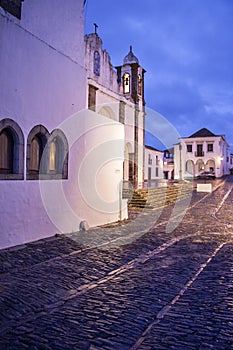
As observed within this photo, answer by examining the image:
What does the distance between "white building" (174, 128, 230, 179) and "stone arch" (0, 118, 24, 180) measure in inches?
1587

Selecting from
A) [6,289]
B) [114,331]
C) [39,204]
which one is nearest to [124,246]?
[39,204]

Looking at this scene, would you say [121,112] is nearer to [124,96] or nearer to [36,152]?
[124,96]

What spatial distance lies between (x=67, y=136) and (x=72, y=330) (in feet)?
20.7

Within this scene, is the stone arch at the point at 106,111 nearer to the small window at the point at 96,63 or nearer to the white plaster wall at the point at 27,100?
the small window at the point at 96,63

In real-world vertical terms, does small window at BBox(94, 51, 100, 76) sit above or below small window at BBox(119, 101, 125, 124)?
above

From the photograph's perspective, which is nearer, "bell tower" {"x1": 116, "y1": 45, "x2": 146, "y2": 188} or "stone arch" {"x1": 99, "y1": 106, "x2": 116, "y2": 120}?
"stone arch" {"x1": 99, "y1": 106, "x2": 116, "y2": 120}

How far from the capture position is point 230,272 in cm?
554

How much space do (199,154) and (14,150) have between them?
4328cm

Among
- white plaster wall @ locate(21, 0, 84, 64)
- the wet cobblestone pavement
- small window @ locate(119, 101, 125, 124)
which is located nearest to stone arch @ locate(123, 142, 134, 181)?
small window @ locate(119, 101, 125, 124)

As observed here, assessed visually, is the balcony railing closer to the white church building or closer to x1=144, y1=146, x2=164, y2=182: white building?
x1=144, y1=146, x2=164, y2=182: white building

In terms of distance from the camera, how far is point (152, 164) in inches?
1622

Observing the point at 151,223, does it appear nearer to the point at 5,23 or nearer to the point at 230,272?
the point at 230,272

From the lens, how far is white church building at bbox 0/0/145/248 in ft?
23.4

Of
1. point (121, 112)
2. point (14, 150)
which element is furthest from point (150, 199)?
point (14, 150)
